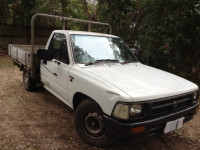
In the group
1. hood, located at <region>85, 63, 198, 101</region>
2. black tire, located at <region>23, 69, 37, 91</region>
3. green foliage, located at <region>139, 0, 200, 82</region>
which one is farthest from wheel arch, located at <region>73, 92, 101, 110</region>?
green foliage, located at <region>139, 0, 200, 82</region>

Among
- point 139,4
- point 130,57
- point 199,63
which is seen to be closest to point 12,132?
point 130,57

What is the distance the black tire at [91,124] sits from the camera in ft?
9.36

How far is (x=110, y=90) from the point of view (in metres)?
2.55

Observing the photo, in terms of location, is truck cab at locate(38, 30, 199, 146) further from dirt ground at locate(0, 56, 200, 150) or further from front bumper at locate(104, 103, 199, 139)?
dirt ground at locate(0, 56, 200, 150)

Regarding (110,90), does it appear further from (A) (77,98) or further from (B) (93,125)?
(A) (77,98)

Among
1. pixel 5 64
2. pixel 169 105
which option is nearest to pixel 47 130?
pixel 169 105

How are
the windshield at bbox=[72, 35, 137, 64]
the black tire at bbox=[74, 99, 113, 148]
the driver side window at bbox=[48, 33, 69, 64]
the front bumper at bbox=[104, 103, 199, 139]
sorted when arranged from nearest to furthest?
1. the front bumper at bbox=[104, 103, 199, 139]
2. the black tire at bbox=[74, 99, 113, 148]
3. the windshield at bbox=[72, 35, 137, 64]
4. the driver side window at bbox=[48, 33, 69, 64]

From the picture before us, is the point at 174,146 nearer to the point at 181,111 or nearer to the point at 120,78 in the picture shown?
the point at 181,111

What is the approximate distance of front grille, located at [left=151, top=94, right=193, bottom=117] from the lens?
2590 millimetres

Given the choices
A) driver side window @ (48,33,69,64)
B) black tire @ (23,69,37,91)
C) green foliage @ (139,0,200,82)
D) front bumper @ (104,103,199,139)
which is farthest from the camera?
green foliage @ (139,0,200,82)

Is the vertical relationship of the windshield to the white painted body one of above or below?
above

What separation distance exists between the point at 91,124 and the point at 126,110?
2.82 ft

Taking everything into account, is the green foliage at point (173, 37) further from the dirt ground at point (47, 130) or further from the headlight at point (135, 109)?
the headlight at point (135, 109)

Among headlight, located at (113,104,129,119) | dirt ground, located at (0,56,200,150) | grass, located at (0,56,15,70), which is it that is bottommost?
dirt ground, located at (0,56,200,150)
